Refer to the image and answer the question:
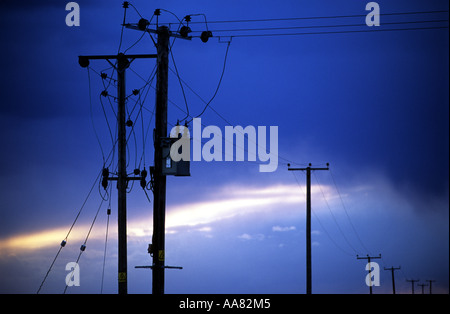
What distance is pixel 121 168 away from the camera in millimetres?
25219

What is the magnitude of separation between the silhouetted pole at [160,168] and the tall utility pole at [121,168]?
282 centimetres

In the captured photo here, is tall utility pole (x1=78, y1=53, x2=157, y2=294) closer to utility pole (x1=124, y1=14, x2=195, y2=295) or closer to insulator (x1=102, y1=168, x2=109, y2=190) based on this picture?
insulator (x1=102, y1=168, x2=109, y2=190)

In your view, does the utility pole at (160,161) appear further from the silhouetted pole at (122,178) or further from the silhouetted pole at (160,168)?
the silhouetted pole at (122,178)

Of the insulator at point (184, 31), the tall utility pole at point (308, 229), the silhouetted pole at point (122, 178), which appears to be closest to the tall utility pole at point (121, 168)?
the silhouetted pole at point (122, 178)

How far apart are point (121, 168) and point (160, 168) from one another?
4986 mm

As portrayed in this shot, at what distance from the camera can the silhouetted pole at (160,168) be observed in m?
20.1

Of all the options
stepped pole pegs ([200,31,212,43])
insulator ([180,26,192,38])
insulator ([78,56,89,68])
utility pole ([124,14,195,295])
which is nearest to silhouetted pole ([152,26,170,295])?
utility pole ([124,14,195,295])

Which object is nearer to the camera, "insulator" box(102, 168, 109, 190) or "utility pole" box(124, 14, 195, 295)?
"utility pole" box(124, 14, 195, 295)

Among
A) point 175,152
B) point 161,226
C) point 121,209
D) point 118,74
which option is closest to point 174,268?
point 161,226

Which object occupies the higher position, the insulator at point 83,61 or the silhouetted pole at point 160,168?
the insulator at point 83,61

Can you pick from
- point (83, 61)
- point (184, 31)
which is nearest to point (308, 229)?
point (83, 61)

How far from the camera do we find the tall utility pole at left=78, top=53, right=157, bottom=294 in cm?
2455

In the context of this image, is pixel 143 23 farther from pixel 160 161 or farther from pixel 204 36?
pixel 160 161

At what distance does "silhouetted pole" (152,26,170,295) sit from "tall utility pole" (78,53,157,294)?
9.26 ft
